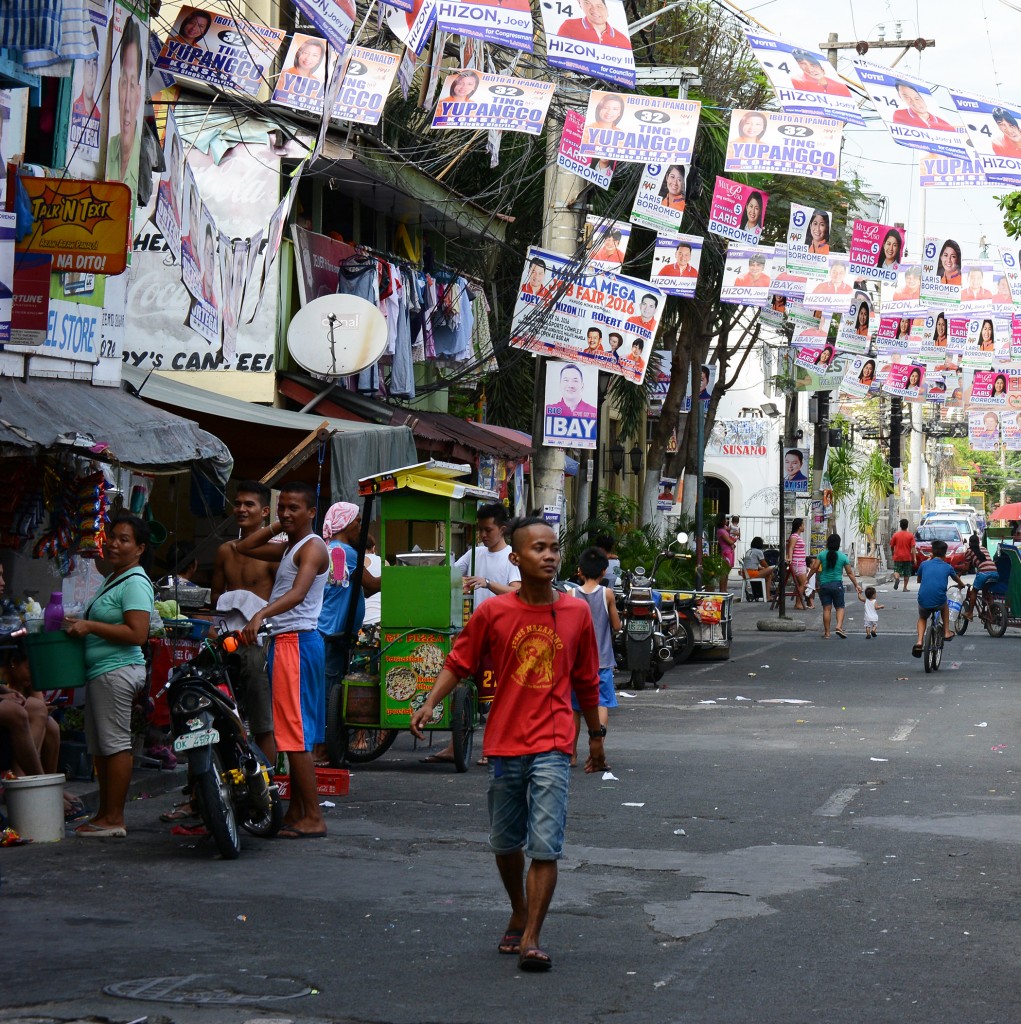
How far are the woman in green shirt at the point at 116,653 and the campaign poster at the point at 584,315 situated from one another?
11.0 meters

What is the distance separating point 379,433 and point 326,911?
9.85m

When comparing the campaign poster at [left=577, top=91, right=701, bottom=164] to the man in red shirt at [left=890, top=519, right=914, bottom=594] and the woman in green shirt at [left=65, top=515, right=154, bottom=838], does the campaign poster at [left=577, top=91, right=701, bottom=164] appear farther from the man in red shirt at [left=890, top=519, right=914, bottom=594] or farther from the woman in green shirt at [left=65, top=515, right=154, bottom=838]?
the man in red shirt at [left=890, top=519, right=914, bottom=594]

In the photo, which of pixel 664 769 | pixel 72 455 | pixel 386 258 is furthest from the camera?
pixel 386 258

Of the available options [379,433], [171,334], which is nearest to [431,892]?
[379,433]

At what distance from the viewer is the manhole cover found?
5.84m

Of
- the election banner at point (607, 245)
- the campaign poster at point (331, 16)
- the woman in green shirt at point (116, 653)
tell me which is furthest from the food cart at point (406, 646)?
the election banner at point (607, 245)

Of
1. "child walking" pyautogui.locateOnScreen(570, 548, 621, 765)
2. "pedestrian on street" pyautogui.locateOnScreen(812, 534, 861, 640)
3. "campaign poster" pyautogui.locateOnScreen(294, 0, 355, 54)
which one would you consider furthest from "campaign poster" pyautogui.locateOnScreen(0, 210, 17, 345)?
"pedestrian on street" pyautogui.locateOnScreen(812, 534, 861, 640)

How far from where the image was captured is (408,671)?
1238cm

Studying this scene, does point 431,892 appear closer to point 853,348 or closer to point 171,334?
point 171,334

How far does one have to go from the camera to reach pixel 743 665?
76.2 ft

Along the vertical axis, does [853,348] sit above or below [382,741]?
above

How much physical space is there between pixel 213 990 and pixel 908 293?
23.4m

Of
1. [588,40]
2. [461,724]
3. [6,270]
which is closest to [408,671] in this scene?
[461,724]

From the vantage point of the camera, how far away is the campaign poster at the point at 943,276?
26.9 meters
